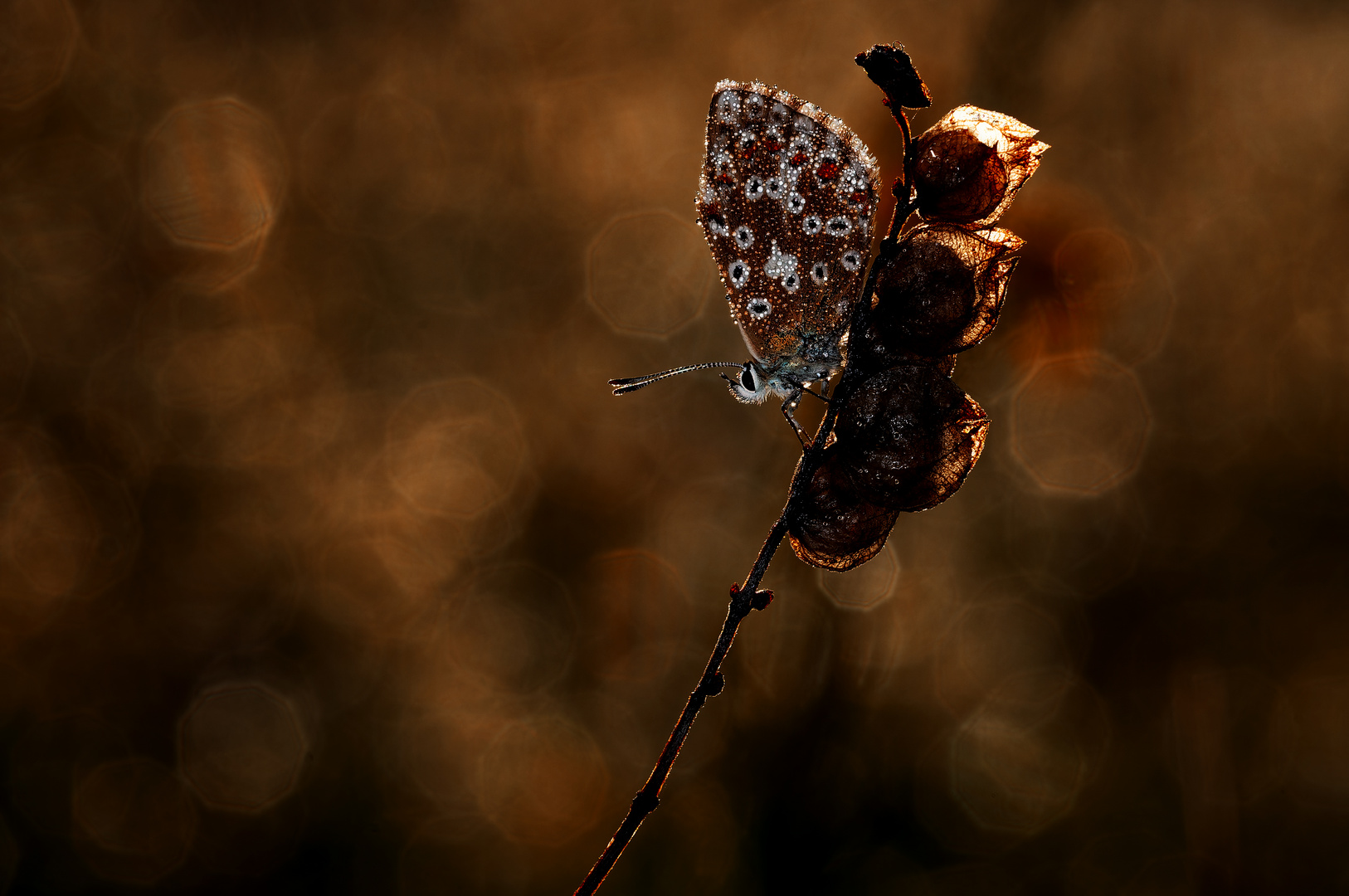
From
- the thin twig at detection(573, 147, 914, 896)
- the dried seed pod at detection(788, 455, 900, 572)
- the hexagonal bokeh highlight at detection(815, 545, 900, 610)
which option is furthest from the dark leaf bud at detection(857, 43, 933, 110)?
the hexagonal bokeh highlight at detection(815, 545, 900, 610)

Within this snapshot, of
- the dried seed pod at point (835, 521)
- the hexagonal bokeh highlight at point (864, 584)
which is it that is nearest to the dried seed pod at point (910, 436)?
the dried seed pod at point (835, 521)

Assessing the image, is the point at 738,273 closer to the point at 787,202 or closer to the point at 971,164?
the point at 787,202

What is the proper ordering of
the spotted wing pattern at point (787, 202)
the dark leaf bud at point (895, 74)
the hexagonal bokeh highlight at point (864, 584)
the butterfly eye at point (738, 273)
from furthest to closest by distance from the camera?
the hexagonal bokeh highlight at point (864, 584) → the butterfly eye at point (738, 273) → the spotted wing pattern at point (787, 202) → the dark leaf bud at point (895, 74)

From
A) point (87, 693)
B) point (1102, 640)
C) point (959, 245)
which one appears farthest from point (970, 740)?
point (87, 693)

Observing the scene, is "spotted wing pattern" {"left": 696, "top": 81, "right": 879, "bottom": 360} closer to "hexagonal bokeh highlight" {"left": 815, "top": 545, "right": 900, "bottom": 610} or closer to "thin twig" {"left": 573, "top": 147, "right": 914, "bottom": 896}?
"thin twig" {"left": 573, "top": 147, "right": 914, "bottom": 896}

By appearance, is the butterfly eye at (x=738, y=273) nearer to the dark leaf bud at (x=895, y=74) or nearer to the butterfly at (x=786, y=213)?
the butterfly at (x=786, y=213)

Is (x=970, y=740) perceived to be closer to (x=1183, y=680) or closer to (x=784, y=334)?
(x=1183, y=680)

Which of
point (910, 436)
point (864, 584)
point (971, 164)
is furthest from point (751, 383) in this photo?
point (864, 584)
